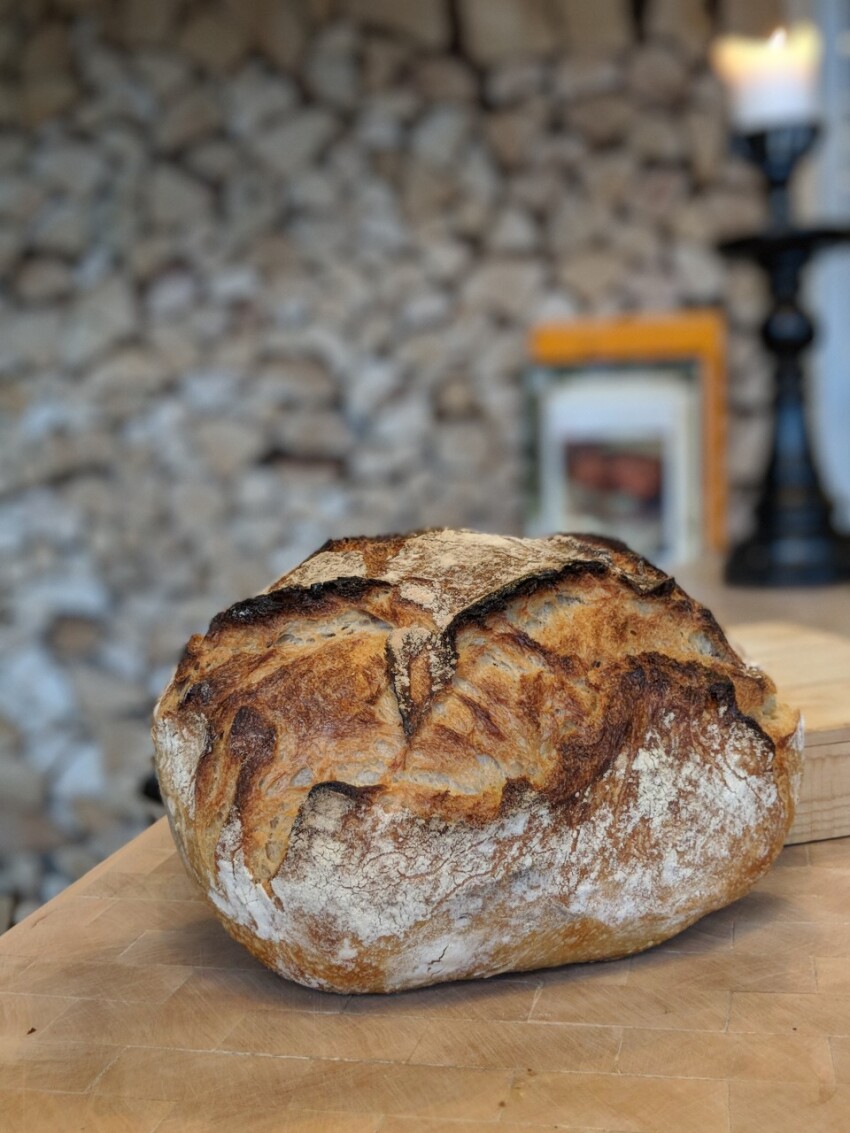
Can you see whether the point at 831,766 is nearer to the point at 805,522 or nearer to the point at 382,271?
the point at 805,522

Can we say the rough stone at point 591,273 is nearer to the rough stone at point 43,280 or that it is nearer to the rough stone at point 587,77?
the rough stone at point 587,77

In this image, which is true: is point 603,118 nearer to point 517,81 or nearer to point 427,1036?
point 517,81

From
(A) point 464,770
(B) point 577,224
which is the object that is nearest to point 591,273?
(B) point 577,224

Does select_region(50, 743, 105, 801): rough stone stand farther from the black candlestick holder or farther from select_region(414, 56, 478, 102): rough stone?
select_region(414, 56, 478, 102): rough stone

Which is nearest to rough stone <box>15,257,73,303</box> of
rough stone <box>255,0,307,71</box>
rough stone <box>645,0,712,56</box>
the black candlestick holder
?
rough stone <box>255,0,307,71</box>

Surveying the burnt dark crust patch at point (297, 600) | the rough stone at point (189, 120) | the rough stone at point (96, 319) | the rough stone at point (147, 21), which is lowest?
the burnt dark crust patch at point (297, 600)

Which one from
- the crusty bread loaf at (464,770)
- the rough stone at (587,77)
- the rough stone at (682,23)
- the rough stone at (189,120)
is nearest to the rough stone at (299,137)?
the rough stone at (189,120)
